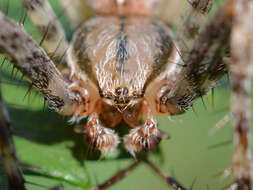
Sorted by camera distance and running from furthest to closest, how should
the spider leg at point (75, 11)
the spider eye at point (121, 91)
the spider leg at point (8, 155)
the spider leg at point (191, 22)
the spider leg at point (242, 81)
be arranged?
the spider leg at point (75, 11), the spider leg at point (191, 22), the spider eye at point (121, 91), the spider leg at point (8, 155), the spider leg at point (242, 81)

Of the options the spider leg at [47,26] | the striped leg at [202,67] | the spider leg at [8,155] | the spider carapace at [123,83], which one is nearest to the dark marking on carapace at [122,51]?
the spider carapace at [123,83]

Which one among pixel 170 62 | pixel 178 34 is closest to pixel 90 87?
pixel 170 62

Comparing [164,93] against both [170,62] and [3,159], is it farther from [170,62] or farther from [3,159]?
[3,159]

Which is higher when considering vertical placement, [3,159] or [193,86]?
[193,86]

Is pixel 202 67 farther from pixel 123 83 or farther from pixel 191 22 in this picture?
pixel 191 22

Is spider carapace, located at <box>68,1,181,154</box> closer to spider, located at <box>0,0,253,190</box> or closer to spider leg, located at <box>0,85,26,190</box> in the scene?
spider, located at <box>0,0,253,190</box>

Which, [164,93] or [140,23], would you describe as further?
[140,23]

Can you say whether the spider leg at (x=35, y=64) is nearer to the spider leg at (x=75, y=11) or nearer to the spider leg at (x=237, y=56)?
the spider leg at (x=237, y=56)

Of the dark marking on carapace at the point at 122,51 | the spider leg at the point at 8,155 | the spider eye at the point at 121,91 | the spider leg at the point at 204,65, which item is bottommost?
the spider leg at the point at 8,155
